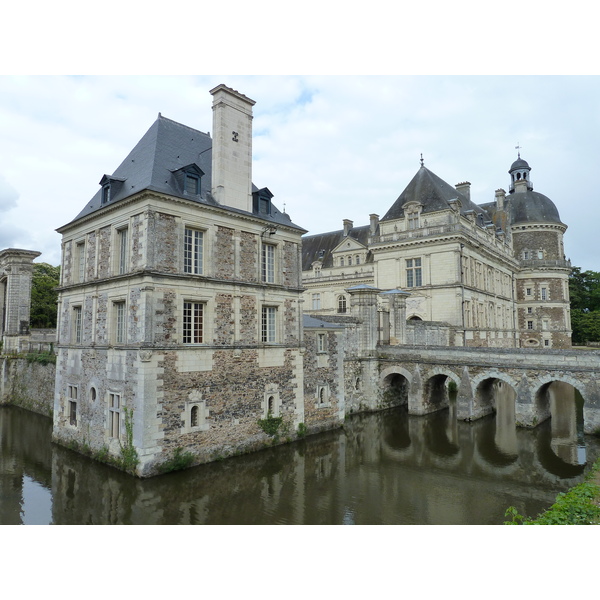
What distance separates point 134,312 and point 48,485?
587cm

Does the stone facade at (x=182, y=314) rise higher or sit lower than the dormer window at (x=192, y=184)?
lower

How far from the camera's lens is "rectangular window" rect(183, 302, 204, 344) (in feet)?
48.8

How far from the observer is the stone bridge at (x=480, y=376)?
19156 millimetres

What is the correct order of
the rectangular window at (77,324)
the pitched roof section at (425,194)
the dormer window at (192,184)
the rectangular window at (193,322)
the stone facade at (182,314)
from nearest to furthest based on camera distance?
the stone facade at (182,314), the rectangular window at (193,322), the dormer window at (192,184), the rectangular window at (77,324), the pitched roof section at (425,194)

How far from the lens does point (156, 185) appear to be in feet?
47.1

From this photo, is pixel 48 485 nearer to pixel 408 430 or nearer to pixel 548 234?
pixel 408 430

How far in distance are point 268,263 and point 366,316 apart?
9777 mm

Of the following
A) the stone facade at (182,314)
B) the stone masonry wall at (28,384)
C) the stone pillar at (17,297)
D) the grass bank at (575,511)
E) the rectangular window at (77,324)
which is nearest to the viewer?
the grass bank at (575,511)

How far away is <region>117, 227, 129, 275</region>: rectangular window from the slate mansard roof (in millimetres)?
1044

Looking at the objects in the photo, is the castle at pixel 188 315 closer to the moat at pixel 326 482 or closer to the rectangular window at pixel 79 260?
the rectangular window at pixel 79 260

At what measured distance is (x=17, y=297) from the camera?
2805 cm

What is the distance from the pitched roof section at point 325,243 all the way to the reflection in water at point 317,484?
28.6 metres

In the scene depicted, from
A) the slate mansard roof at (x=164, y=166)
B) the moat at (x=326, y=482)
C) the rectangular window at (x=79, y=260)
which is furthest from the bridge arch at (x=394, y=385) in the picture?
the rectangular window at (x=79, y=260)

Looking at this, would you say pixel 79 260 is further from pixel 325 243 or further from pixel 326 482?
pixel 325 243
